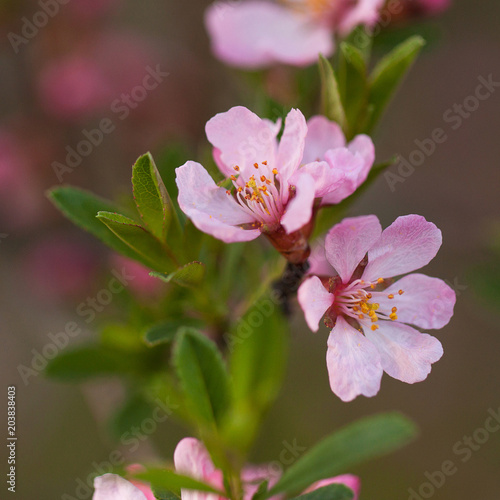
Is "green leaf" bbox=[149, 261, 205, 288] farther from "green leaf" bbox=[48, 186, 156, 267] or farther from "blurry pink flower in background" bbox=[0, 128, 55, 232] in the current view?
"blurry pink flower in background" bbox=[0, 128, 55, 232]

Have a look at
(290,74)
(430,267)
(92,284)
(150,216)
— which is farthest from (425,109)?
(150,216)

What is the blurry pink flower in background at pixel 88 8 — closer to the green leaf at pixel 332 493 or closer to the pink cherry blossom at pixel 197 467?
the pink cherry blossom at pixel 197 467

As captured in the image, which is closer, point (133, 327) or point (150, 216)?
point (150, 216)

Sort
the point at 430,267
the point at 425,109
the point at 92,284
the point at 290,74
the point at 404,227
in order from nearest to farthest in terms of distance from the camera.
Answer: the point at 404,227
the point at 290,74
the point at 92,284
the point at 430,267
the point at 425,109

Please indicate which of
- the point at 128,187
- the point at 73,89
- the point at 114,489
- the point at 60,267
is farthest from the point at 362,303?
the point at 73,89

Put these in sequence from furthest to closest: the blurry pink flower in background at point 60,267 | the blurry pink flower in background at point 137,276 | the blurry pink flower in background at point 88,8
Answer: the blurry pink flower in background at point 88,8
the blurry pink flower in background at point 60,267
the blurry pink flower in background at point 137,276

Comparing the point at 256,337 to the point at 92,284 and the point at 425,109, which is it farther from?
the point at 425,109

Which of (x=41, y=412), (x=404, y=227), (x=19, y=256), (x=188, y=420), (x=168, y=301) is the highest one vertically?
(x=404, y=227)

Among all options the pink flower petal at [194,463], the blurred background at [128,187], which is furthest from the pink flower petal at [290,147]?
the blurred background at [128,187]
